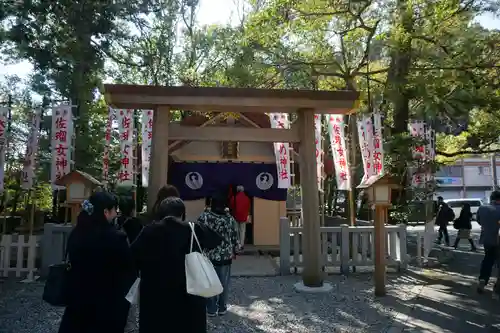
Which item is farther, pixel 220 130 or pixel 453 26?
pixel 453 26

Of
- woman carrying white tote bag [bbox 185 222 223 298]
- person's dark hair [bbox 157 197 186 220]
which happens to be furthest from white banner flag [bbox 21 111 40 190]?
woman carrying white tote bag [bbox 185 222 223 298]

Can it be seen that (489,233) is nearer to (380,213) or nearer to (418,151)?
(380,213)

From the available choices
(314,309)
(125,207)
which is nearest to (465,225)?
(314,309)

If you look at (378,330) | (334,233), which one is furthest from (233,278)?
(378,330)

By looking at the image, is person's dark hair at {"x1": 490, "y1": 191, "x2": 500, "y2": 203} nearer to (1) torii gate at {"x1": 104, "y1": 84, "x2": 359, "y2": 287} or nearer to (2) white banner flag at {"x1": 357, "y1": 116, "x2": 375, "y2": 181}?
(1) torii gate at {"x1": 104, "y1": 84, "x2": 359, "y2": 287}

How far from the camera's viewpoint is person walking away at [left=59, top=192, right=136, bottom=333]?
313cm

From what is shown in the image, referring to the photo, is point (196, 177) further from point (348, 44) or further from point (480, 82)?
point (480, 82)

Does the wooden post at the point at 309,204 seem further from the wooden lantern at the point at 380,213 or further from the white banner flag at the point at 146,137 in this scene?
the white banner flag at the point at 146,137

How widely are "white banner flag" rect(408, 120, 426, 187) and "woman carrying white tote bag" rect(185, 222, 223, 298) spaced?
31.0 feet

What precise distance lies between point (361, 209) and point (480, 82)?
6355mm

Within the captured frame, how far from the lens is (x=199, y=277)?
125 inches

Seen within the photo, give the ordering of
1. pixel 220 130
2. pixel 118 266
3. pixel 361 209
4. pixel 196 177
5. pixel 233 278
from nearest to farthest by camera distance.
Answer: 1. pixel 118 266
2. pixel 220 130
3. pixel 233 278
4. pixel 196 177
5. pixel 361 209

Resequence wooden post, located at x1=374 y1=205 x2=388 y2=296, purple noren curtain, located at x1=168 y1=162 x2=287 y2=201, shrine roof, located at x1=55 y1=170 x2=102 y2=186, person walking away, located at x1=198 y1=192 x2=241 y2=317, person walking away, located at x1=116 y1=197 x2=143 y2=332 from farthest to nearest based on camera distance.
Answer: purple noren curtain, located at x1=168 y1=162 x2=287 y2=201
wooden post, located at x1=374 y1=205 x2=388 y2=296
shrine roof, located at x1=55 y1=170 x2=102 y2=186
person walking away, located at x1=198 y1=192 x2=241 y2=317
person walking away, located at x1=116 y1=197 x2=143 y2=332

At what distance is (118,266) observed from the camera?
317cm
